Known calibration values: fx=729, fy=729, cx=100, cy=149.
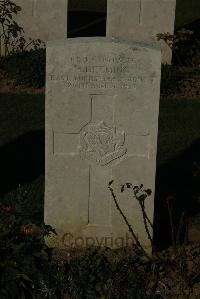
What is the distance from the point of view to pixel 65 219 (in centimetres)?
614

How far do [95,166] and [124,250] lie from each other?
750 mm

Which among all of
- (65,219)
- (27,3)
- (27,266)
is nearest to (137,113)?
(65,219)

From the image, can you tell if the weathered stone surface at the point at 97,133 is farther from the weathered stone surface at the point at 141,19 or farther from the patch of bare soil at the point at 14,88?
the weathered stone surface at the point at 141,19

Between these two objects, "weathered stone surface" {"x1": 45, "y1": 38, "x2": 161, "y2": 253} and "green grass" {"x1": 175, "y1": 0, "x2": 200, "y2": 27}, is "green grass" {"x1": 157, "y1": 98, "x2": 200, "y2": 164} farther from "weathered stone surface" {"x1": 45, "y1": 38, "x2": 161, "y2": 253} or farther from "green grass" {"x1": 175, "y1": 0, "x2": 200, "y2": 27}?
"green grass" {"x1": 175, "y1": 0, "x2": 200, "y2": 27}

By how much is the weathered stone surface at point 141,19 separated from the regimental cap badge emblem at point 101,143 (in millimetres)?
6488

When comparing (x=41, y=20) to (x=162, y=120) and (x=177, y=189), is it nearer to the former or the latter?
(x=162, y=120)

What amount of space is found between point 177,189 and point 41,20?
548 centimetres

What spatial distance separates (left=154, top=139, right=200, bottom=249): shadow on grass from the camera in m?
6.77

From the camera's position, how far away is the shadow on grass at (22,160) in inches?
318

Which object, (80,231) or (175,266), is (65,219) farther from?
(175,266)

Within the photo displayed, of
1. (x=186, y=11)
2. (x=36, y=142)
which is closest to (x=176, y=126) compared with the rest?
(x=36, y=142)

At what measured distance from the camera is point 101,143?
19.6 ft

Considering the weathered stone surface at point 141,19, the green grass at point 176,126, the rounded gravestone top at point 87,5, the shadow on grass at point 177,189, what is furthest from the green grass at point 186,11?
the shadow on grass at point 177,189

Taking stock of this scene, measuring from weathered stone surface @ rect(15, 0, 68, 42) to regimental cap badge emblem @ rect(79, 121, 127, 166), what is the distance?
6.55 metres
